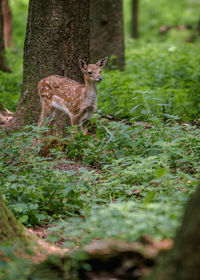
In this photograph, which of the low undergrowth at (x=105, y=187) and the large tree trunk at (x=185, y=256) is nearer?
the large tree trunk at (x=185, y=256)

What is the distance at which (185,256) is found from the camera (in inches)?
90.0

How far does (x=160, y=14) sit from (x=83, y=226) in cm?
2680

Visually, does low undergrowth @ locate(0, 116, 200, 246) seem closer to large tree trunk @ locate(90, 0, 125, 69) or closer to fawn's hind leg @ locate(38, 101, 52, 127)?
fawn's hind leg @ locate(38, 101, 52, 127)

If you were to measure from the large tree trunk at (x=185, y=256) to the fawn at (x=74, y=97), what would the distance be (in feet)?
16.8

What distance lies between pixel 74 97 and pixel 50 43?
1015 millimetres

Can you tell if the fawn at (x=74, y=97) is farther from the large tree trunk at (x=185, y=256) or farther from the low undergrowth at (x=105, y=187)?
the large tree trunk at (x=185, y=256)

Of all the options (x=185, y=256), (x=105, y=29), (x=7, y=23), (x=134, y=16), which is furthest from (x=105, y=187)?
(x=134, y=16)

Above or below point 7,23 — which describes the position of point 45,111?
below

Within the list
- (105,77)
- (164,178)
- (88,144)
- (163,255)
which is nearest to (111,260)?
(163,255)

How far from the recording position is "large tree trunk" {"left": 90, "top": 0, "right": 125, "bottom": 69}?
12352mm

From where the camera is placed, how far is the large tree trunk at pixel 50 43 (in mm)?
7078

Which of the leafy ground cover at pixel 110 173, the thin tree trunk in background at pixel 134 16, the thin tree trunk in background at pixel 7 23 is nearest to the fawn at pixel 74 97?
the leafy ground cover at pixel 110 173

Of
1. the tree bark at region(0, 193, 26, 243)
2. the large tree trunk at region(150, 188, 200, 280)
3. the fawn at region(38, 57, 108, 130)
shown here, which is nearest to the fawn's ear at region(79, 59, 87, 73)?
the fawn at region(38, 57, 108, 130)

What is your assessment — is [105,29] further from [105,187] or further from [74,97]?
[105,187]
